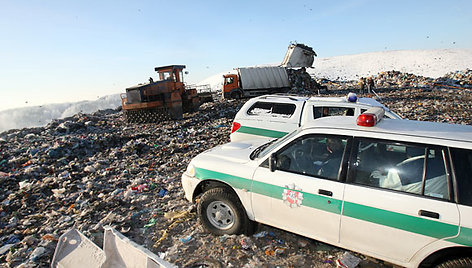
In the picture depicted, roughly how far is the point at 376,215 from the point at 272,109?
381cm

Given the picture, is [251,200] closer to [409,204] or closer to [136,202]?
[409,204]

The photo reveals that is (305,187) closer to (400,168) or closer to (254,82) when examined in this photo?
(400,168)

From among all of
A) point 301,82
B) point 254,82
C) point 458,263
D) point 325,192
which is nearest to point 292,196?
point 325,192

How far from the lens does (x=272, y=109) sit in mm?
5832

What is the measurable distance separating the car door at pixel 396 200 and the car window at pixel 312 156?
21cm

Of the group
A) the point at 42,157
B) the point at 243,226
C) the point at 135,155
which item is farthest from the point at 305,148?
the point at 42,157

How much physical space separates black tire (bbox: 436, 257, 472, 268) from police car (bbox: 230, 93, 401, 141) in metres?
3.42

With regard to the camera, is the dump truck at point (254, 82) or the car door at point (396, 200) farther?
the dump truck at point (254, 82)

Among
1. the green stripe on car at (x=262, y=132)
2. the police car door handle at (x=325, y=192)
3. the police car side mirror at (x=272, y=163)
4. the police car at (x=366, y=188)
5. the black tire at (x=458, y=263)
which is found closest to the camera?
the black tire at (x=458, y=263)

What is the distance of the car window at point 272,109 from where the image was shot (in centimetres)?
564

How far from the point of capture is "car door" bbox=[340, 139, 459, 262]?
2121mm

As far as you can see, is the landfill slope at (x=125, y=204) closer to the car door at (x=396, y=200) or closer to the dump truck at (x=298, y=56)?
the car door at (x=396, y=200)

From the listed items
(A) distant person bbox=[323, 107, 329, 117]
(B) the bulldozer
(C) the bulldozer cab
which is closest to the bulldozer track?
(B) the bulldozer

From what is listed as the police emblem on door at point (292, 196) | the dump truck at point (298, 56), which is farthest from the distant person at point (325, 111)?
the dump truck at point (298, 56)
